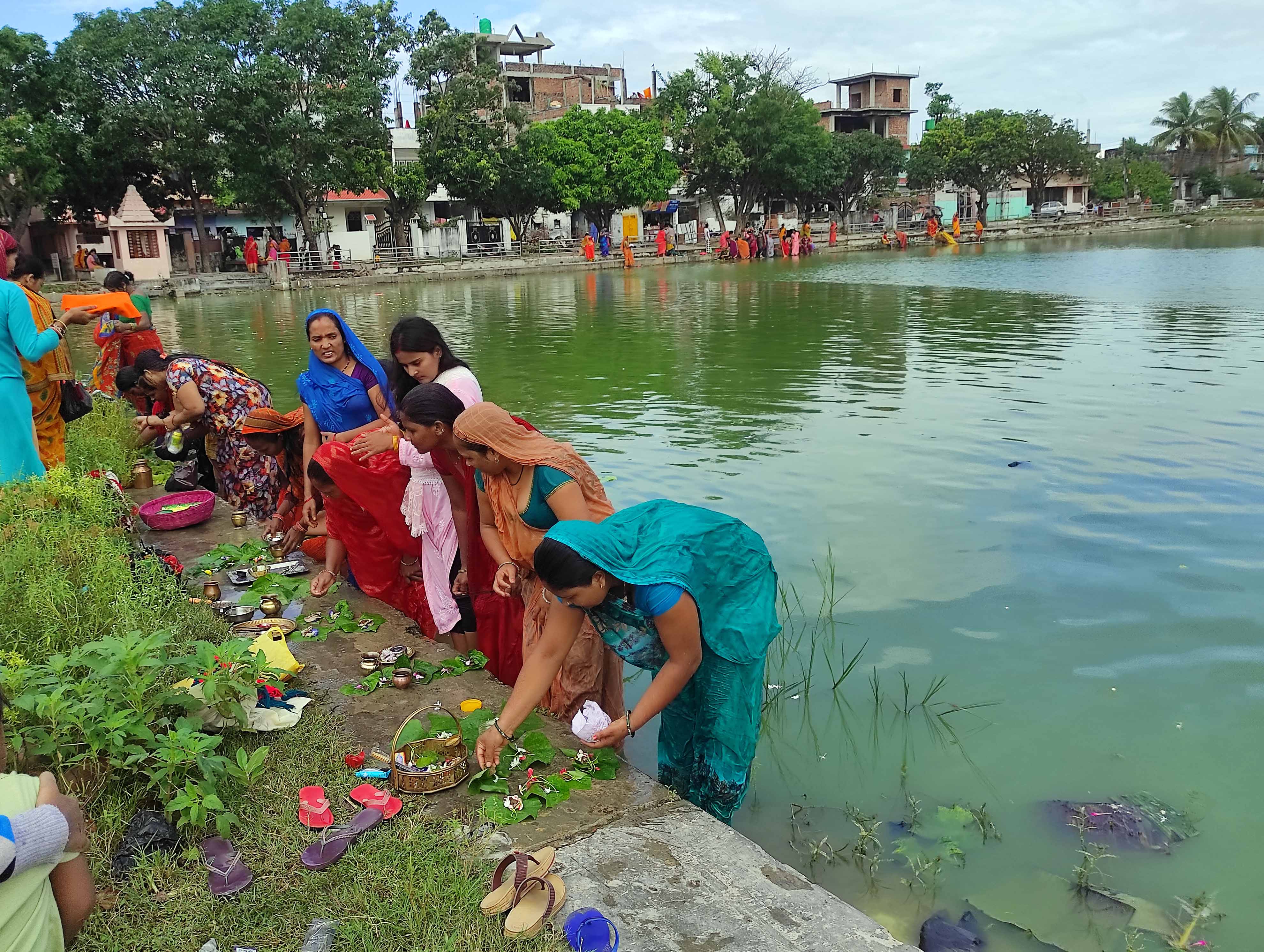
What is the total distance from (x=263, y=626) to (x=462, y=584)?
1.00 m

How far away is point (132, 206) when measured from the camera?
31578 millimetres

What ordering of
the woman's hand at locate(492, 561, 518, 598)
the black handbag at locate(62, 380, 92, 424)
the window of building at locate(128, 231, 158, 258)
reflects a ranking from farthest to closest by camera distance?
the window of building at locate(128, 231, 158, 258)
the black handbag at locate(62, 380, 92, 424)
the woman's hand at locate(492, 561, 518, 598)

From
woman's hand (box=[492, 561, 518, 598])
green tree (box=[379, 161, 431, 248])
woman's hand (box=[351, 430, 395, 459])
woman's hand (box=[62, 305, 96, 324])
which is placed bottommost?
woman's hand (box=[492, 561, 518, 598])

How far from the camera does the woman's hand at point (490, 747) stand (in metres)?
2.79

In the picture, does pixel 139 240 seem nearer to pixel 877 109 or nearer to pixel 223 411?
pixel 223 411

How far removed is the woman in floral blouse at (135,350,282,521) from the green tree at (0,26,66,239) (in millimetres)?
26535

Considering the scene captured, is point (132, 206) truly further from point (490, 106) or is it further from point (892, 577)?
point (892, 577)

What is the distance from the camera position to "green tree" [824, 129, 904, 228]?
1986 inches

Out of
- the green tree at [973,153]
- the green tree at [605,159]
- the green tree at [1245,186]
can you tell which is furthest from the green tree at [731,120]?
the green tree at [1245,186]

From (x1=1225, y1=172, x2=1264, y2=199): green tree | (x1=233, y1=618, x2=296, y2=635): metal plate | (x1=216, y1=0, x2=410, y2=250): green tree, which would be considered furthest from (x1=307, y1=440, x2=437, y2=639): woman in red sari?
(x1=1225, y1=172, x2=1264, y2=199): green tree

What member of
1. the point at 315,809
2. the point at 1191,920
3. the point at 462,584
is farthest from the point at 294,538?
the point at 1191,920

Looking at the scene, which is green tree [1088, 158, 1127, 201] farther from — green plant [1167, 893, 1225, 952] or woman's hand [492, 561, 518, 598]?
woman's hand [492, 561, 518, 598]

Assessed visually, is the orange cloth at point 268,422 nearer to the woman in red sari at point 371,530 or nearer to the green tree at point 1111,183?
the woman in red sari at point 371,530

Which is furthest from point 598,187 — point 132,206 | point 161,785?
point 161,785
